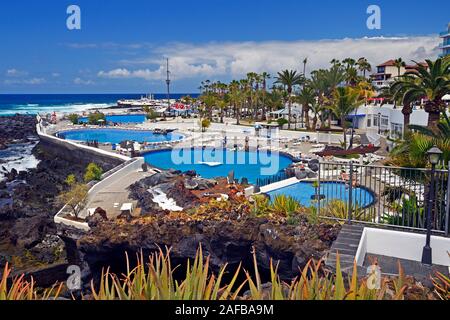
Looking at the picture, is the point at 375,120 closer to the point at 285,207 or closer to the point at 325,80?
the point at 325,80

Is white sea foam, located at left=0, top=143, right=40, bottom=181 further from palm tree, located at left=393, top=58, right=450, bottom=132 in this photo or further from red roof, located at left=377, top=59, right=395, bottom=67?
red roof, located at left=377, top=59, right=395, bottom=67

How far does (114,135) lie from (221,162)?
22814 mm

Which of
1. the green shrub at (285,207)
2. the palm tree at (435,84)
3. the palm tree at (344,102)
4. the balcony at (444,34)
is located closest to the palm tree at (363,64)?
the balcony at (444,34)

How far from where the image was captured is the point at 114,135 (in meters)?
46.4

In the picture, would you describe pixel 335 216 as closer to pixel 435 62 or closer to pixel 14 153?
pixel 435 62

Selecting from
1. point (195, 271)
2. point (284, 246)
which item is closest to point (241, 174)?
point (284, 246)

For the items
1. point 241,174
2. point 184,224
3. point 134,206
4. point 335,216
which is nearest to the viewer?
point 335,216

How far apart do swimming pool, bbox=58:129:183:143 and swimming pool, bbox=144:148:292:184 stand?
9.44 meters

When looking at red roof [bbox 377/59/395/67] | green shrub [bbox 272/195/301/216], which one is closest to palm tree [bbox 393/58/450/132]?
green shrub [bbox 272/195/301/216]

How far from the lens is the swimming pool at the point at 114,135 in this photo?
42312 mm

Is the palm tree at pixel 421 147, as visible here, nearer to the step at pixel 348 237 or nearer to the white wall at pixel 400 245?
the white wall at pixel 400 245

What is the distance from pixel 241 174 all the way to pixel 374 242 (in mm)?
16967

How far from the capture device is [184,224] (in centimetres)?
1142

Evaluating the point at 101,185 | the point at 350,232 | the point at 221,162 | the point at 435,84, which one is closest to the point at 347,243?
the point at 350,232
